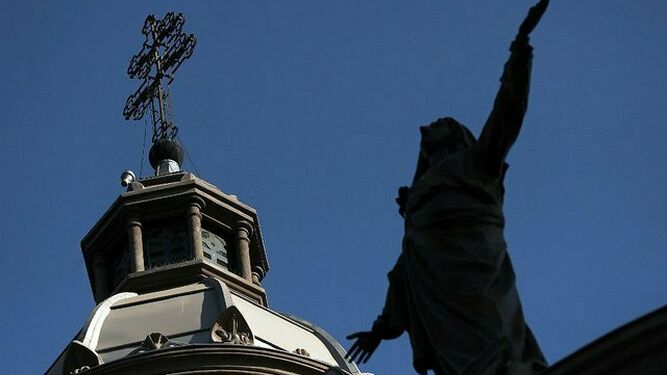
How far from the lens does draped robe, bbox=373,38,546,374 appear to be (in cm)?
1370

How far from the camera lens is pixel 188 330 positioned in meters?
44.1

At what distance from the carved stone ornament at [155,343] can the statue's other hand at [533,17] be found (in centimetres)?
2947

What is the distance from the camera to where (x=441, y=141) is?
14953 mm

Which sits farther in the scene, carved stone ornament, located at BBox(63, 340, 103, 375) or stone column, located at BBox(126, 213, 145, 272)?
stone column, located at BBox(126, 213, 145, 272)

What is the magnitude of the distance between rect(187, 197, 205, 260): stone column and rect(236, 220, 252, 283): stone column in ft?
3.30

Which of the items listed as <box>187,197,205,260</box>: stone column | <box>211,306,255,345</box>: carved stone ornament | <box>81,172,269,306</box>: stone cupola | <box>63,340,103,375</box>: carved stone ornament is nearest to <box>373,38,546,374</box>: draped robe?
<box>211,306,255,345</box>: carved stone ornament

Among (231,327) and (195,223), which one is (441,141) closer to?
(231,327)

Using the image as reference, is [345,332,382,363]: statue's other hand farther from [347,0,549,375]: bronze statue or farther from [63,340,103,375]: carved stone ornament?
[63,340,103,375]: carved stone ornament

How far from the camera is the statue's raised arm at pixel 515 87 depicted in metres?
13.9

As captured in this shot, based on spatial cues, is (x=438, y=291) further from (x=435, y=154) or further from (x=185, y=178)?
(x=185, y=178)

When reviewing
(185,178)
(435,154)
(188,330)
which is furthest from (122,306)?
(435,154)

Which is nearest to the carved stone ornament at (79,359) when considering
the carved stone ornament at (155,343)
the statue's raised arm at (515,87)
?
the carved stone ornament at (155,343)

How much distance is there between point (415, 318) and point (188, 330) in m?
30.0

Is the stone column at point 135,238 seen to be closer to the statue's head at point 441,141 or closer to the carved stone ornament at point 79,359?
the carved stone ornament at point 79,359
